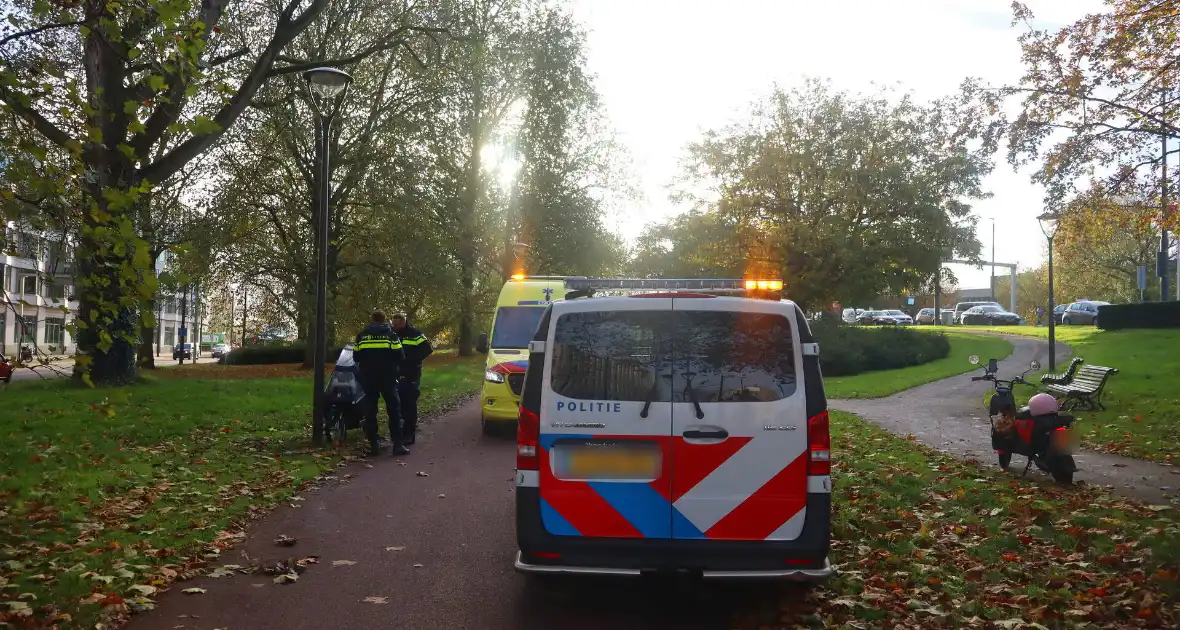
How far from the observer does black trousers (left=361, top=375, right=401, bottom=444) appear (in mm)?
11570

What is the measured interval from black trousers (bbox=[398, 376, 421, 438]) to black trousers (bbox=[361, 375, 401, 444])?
60 centimetres

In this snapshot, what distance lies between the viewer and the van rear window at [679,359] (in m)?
5.12

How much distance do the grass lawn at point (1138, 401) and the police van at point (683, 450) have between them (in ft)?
27.5

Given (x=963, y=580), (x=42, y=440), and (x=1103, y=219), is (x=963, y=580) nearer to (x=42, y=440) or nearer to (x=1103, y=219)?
(x=42, y=440)

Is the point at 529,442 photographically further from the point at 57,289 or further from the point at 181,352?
the point at 181,352

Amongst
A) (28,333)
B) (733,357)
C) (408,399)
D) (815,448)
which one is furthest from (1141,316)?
(28,333)

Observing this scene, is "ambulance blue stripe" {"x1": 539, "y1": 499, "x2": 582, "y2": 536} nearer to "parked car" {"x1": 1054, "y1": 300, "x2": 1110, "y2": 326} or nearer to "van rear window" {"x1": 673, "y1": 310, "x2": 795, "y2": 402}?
"van rear window" {"x1": 673, "y1": 310, "x2": 795, "y2": 402}

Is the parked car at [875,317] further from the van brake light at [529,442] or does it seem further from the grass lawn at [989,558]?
the van brake light at [529,442]

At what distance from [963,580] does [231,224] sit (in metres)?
25.2

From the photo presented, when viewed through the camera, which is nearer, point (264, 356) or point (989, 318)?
point (264, 356)

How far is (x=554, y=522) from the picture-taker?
201 inches

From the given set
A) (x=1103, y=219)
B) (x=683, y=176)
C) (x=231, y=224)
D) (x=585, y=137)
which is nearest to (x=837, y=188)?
(x=683, y=176)

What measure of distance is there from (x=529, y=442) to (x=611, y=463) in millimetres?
481

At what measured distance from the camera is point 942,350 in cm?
3284
